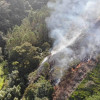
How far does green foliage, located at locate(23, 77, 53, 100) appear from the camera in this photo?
41.6 ft

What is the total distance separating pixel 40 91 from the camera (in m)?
12.8

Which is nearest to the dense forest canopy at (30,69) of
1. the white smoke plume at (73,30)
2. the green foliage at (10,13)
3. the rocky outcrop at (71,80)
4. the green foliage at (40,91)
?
the green foliage at (40,91)

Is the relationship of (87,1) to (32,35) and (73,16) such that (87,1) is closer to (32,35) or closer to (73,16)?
(73,16)

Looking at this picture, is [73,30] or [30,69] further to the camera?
[73,30]

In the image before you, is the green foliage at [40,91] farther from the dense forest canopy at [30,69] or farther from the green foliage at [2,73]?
the green foliage at [2,73]

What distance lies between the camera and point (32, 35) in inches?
755

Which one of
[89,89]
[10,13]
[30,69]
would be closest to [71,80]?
[89,89]

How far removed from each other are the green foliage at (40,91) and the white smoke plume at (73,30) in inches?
60.3

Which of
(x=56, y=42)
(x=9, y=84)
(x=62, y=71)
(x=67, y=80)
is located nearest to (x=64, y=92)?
(x=67, y=80)

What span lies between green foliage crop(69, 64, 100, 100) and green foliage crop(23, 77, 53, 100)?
196 cm

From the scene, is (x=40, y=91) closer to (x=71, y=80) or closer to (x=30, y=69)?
(x=71, y=80)

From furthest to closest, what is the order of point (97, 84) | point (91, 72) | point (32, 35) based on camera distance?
1. point (32, 35)
2. point (91, 72)
3. point (97, 84)

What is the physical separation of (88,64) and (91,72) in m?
1.06

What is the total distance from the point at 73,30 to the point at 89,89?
1009cm
